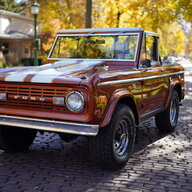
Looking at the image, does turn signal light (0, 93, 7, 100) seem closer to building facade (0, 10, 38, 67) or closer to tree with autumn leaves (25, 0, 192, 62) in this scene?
Answer: tree with autumn leaves (25, 0, 192, 62)

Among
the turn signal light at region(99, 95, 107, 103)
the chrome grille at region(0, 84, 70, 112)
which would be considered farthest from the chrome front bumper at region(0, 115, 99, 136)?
the turn signal light at region(99, 95, 107, 103)

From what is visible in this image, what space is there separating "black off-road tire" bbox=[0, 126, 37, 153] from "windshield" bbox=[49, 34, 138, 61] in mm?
1596

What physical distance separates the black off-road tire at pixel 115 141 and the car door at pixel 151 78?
726mm

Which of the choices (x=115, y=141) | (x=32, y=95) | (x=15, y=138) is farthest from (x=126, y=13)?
(x=32, y=95)

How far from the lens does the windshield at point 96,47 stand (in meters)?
5.32

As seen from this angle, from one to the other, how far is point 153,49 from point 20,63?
25326 mm

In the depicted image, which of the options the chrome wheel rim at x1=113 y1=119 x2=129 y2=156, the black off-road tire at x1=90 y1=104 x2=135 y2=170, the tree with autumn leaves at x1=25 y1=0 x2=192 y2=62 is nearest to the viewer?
the black off-road tire at x1=90 y1=104 x2=135 y2=170

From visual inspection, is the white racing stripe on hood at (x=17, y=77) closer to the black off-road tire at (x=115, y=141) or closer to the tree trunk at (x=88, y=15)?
the black off-road tire at (x=115, y=141)

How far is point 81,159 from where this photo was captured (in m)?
4.78

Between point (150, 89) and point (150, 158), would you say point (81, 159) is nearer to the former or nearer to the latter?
point (150, 158)

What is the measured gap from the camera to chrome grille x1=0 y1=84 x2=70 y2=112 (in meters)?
3.84

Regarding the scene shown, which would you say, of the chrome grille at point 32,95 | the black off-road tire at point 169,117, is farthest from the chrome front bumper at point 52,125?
the black off-road tire at point 169,117

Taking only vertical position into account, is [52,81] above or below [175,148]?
above

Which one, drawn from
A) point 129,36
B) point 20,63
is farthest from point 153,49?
point 20,63
